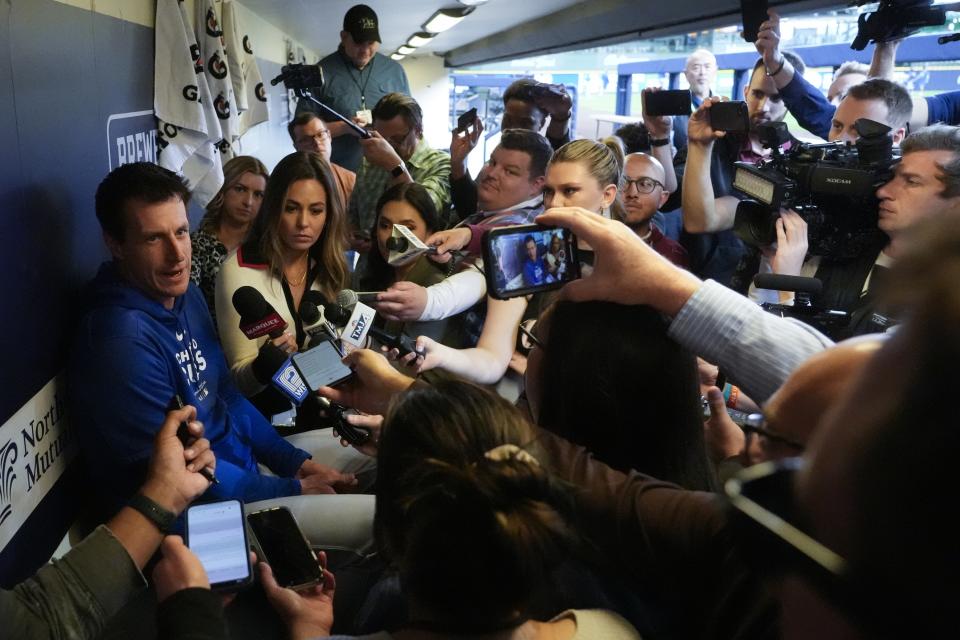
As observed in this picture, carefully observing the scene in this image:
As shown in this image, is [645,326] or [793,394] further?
[645,326]

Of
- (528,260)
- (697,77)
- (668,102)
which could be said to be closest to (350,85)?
(697,77)

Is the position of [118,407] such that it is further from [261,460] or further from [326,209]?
[326,209]

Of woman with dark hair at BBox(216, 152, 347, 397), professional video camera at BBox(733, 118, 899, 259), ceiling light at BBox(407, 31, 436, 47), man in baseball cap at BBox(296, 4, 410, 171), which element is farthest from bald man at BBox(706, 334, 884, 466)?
ceiling light at BBox(407, 31, 436, 47)

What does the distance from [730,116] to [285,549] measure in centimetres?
197

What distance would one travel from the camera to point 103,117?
2156mm

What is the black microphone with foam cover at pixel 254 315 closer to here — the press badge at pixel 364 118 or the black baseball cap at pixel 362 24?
the press badge at pixel 364 118

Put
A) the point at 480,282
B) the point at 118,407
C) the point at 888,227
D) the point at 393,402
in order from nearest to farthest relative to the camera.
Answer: the point at 393,402
the point at 118,407
the point at 888,227
the point at 480,282

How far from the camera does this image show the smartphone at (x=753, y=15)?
10.5 feet

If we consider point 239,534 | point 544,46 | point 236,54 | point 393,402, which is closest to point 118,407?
point 239,534

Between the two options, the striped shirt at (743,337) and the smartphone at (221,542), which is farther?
the smartphone at (221,542)

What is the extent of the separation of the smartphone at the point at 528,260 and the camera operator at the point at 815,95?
94.1 inches

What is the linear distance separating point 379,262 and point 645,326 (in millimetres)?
1607

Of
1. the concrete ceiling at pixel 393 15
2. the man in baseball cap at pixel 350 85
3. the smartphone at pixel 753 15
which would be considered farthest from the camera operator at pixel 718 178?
the concrete ceiling at pixel 393 15

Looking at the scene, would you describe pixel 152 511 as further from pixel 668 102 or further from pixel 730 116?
pixel 668 102
